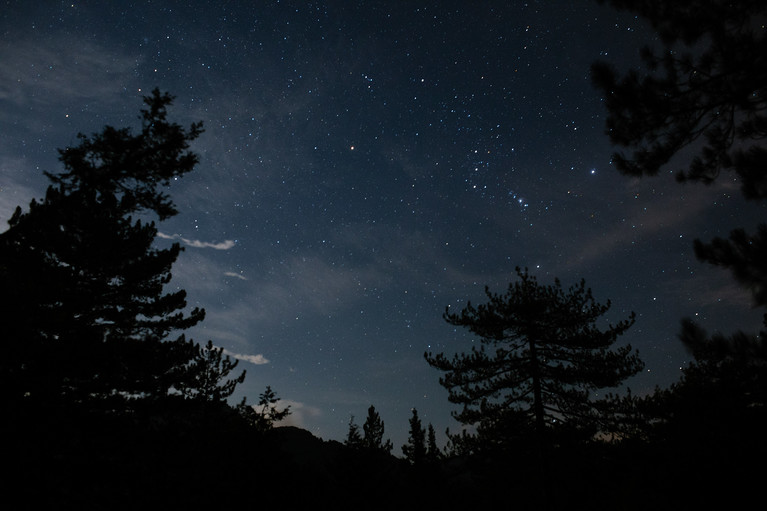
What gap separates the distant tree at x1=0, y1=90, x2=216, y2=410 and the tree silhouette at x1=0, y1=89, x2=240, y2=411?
0.03 m

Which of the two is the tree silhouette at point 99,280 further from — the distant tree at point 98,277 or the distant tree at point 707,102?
the distant tree at point 707,102

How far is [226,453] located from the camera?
49.0 ft

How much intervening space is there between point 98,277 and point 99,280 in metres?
0.11

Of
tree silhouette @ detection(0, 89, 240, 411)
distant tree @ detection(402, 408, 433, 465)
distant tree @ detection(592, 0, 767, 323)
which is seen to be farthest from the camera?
distant tree @ detection(402, 408, 433, 465)

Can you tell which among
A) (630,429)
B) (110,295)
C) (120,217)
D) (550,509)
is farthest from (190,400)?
(630,429)

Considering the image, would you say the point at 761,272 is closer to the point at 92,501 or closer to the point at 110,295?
the point at 92,501

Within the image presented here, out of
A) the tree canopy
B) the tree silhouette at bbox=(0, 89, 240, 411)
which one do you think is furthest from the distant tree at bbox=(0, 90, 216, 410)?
the tree canopy

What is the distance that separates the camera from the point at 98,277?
12336mm

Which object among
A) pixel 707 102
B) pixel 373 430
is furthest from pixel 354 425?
pixel 707 102

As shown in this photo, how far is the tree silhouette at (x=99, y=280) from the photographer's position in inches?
378

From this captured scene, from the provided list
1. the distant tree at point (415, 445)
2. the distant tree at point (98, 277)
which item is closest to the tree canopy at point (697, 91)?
the distant tree at point (98, 277)

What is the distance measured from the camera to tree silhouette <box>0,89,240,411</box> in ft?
31.5

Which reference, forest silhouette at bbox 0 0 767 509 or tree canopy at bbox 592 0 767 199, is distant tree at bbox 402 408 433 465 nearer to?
forest silhouette at bbox 0 0 767 509

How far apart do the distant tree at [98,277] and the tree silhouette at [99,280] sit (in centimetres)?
3
